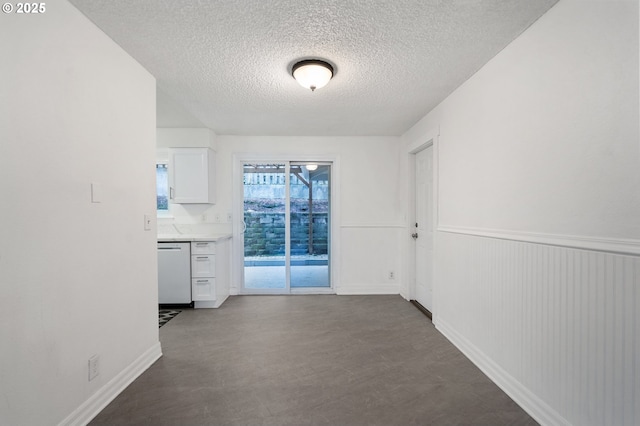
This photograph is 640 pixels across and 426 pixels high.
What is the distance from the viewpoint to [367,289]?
4.37m

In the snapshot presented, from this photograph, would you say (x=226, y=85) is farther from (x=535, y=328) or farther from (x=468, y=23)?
(x=535, y=328)

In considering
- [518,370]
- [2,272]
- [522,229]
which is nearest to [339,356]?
[518,370]

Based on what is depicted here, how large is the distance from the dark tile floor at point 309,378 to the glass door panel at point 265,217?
1278mm

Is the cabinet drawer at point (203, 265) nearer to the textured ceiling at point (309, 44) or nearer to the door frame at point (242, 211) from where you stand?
the door frame at point (242, 211)

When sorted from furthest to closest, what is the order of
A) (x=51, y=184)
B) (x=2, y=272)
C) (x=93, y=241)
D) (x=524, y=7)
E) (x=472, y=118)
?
1. (x=472, y=118)
2. (x=93, y=241)
3. (x=524, y=7)
4. (x=51, y=184)
5. (x=2, y=272)

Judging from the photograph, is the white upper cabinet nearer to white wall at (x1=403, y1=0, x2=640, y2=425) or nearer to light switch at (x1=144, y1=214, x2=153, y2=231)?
light switch at (x1=144, y1=214, x2=153, y2=231)

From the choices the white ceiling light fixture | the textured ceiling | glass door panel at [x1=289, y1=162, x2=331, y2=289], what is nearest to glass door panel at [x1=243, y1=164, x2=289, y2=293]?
glass door panel at [x1=289, y1=162, x2=331, y2=289]

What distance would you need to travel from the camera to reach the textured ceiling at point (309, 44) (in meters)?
1.61

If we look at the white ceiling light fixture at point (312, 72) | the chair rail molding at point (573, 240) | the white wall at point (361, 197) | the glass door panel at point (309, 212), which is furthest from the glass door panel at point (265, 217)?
the chair rail molding at point (573, 240)

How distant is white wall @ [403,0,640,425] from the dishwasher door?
3.21 meters

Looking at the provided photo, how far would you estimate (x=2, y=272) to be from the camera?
121cm

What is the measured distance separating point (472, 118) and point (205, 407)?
2930mm

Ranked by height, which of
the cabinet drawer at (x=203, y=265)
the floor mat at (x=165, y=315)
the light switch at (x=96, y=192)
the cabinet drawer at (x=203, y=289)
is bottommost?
the floor mat at (x=165, y=315)

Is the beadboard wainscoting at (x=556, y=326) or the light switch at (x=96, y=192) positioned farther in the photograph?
the light switch at (x=96, y=192)
